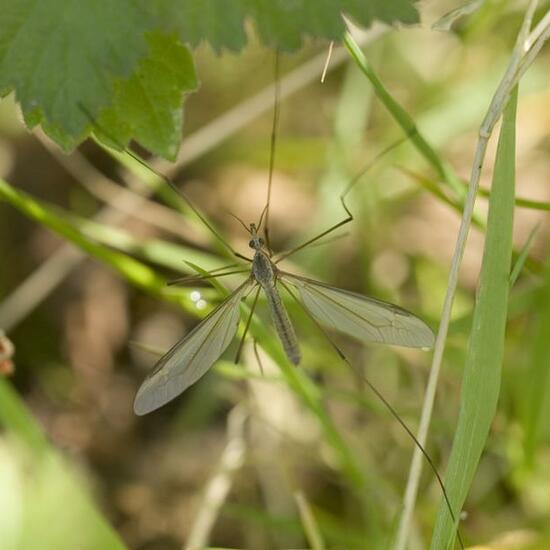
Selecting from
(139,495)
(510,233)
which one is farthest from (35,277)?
(510,233)

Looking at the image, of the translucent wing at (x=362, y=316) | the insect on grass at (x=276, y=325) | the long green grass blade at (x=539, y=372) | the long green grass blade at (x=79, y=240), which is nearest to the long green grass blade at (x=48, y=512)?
the insect on grass at (x=276, y=325)

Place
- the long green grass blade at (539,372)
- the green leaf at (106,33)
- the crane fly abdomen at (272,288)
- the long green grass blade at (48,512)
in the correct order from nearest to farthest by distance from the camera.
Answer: the green leaf at (106,33) → the long green grass blade at (48,512) → the crane fly abdomen at (272,288) → the long green grass blade at (539,372)

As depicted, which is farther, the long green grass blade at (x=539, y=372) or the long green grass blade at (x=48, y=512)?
the long green grass blade at (x=539, y=372)

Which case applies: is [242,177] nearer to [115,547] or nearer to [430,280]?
[430,280]

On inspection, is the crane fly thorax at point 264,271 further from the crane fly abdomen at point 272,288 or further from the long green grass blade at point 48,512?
the long green grass blade at point 48,512

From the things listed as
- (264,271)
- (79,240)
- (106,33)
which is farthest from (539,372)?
(106,33)

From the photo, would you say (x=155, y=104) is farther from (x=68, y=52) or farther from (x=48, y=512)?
(x=48, y=512)

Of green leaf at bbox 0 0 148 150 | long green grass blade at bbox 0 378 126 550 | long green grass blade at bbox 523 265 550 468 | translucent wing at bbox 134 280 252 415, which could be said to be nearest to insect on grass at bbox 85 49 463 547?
translucent wing at bbox 134 280 252 415
